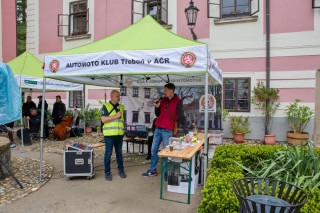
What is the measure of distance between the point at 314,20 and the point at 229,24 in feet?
8.86

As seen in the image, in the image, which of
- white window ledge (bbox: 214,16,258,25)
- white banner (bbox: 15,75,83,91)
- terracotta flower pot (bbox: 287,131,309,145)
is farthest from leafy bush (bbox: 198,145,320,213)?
white banner (bbox: 15,75,83,91)

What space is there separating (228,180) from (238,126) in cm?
690

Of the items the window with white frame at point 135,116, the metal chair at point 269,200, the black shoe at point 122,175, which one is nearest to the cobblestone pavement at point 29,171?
the window with white frame at point 135,116

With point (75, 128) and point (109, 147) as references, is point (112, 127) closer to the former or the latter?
point (109, 147)

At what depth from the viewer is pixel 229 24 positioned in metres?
9.73

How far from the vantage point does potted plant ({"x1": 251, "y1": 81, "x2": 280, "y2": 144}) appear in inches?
354

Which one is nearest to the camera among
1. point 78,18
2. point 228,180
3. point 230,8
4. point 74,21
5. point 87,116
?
point 228,180

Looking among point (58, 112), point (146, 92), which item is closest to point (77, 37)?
point (58, 112)

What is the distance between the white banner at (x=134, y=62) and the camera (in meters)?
3.97

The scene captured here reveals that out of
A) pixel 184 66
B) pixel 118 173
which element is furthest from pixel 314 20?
pixel 118 173

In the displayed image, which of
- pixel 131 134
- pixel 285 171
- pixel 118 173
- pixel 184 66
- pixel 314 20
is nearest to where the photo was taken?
pixel 285 171

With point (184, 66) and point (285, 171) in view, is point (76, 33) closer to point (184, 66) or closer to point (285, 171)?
point (184, 66)

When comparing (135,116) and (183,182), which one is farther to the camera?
(135,116)

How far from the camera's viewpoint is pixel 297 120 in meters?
8.67
